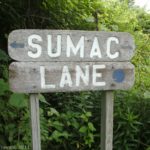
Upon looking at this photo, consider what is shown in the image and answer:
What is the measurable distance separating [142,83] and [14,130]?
181cm

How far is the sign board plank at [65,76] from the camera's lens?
6.77ft

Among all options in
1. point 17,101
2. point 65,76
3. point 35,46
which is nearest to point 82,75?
point 65,76

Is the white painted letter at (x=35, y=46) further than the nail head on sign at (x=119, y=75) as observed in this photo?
No

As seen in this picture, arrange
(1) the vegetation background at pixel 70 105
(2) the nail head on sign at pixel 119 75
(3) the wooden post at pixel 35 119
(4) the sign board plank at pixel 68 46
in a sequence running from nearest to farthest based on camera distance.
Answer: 1. (4) the sign board plank at pixel 68 46
2. (3) the wooden post at pixel 35 119
3. (2) the nail head on sign at pixel 119 75
4. (1) the vegetation background at pixel 70 105

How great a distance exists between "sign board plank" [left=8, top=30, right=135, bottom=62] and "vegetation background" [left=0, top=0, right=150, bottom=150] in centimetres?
61

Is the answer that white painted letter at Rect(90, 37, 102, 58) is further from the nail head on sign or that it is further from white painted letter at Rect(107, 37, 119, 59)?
the nail head on sign

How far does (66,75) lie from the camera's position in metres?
2.12

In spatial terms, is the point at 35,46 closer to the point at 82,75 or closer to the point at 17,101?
the point at 82,75

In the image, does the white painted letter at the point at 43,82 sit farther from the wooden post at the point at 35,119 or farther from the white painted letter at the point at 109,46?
the white painted letter at the point at 109,46

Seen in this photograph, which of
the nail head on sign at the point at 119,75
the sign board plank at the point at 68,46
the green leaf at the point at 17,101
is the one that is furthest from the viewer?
the green leaf at the point at 17,101

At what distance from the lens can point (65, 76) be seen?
2125 mm

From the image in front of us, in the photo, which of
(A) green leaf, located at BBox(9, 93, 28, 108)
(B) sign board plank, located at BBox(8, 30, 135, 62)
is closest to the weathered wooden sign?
(B) sign board plank, located at BBox(8, 30, 135, 62)

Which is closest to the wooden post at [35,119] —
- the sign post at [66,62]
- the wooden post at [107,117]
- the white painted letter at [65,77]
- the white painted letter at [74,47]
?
the sign post at [66,62]

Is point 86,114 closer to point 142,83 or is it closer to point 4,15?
point 142,83
